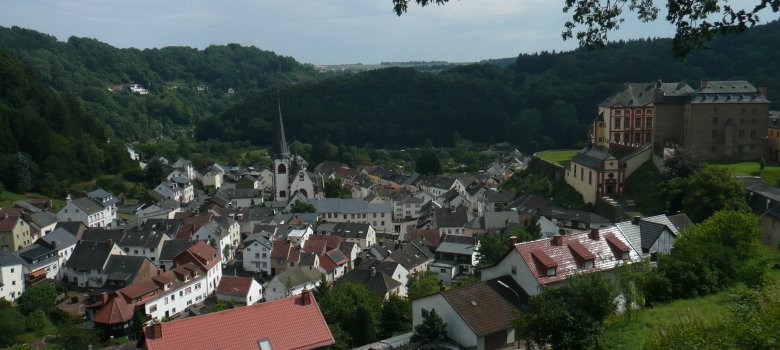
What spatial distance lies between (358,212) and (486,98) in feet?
198

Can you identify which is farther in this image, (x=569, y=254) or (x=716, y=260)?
(x=569, y=254)

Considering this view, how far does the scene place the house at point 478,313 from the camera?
14.2m

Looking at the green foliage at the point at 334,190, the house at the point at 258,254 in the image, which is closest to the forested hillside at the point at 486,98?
the green foliage at the point at 334,190

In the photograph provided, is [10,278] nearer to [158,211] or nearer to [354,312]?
[158,211]

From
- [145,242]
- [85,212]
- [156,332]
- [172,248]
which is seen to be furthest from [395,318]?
[85,212]

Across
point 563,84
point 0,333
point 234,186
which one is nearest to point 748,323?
point 0,333

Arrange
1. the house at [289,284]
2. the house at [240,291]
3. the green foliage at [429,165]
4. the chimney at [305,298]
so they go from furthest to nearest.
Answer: the green foliage at [429,165] → the house at [289,284] → the house at [240,291] → the chimney at [305,298]

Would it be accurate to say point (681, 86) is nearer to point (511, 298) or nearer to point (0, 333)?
point (511, 298)

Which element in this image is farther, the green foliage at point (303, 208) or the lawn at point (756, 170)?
the green foliage at point (303, 208)

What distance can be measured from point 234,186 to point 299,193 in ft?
43.7

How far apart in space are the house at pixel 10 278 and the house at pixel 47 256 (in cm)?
65

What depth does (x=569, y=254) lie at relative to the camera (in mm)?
17188

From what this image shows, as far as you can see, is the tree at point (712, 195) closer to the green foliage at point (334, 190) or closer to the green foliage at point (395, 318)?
the green foliage at point (395, 318)

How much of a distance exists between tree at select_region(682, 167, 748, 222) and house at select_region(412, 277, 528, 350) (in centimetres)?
1596
